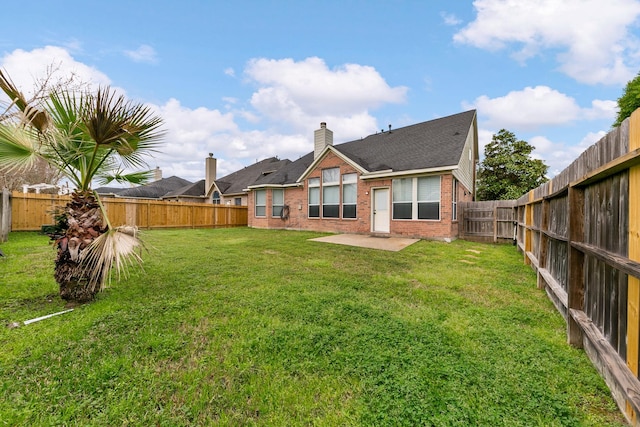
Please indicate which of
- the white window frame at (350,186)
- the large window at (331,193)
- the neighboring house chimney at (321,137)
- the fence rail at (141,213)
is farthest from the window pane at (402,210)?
the fence rail at (141,213)

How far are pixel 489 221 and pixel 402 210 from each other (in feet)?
11.0

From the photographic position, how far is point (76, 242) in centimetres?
335

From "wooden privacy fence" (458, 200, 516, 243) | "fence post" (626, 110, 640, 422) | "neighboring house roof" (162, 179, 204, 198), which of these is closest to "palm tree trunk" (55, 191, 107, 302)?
"fence post" (626, 110, 640, 422)

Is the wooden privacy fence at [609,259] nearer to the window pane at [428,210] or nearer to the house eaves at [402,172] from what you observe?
the house eaves at [402,172]

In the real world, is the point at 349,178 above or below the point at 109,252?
above

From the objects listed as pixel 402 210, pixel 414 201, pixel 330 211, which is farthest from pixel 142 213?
pixel 414 201

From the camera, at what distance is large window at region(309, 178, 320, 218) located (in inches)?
554

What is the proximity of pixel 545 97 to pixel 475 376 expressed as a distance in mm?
21196

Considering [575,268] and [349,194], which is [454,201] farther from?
[575,268]

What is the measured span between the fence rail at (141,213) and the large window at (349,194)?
8861 millimetres

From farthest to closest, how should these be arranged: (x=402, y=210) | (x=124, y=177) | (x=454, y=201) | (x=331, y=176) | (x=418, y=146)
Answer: (x=331, y=176), (x=418, y=146), (x=402, y=210), (x=454, y=201), (x=124, y=177)

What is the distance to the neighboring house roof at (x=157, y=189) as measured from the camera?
24.9 meters

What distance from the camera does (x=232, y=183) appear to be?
78.8ft

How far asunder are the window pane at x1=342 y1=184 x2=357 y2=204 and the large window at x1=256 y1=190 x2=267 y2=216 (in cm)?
571
